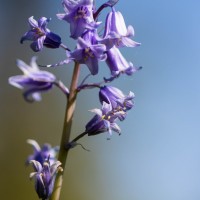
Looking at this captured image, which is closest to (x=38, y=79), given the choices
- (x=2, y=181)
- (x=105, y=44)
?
(x=105, y=44)

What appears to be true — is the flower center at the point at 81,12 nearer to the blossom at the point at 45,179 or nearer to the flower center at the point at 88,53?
the flower center at the point at 88,53

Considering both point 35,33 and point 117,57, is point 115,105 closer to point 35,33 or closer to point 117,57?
point 117,57

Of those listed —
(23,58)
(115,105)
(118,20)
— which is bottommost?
(115,105)

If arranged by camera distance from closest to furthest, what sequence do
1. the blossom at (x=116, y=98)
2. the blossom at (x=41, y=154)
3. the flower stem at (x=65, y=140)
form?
the flower stem at (x=65, y=140)
the blossom at (x=116, y=98)
the blossom at (x=41, y=154)

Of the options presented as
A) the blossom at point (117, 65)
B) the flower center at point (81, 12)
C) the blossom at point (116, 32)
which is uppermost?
the flower center at point (81, 12)

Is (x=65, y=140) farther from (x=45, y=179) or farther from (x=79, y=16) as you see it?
(x=79, y=16)

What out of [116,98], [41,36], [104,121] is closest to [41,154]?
[104,121]

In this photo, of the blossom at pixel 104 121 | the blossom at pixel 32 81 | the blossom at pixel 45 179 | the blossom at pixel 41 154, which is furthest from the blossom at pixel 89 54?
the blossom at pixel 41 154
